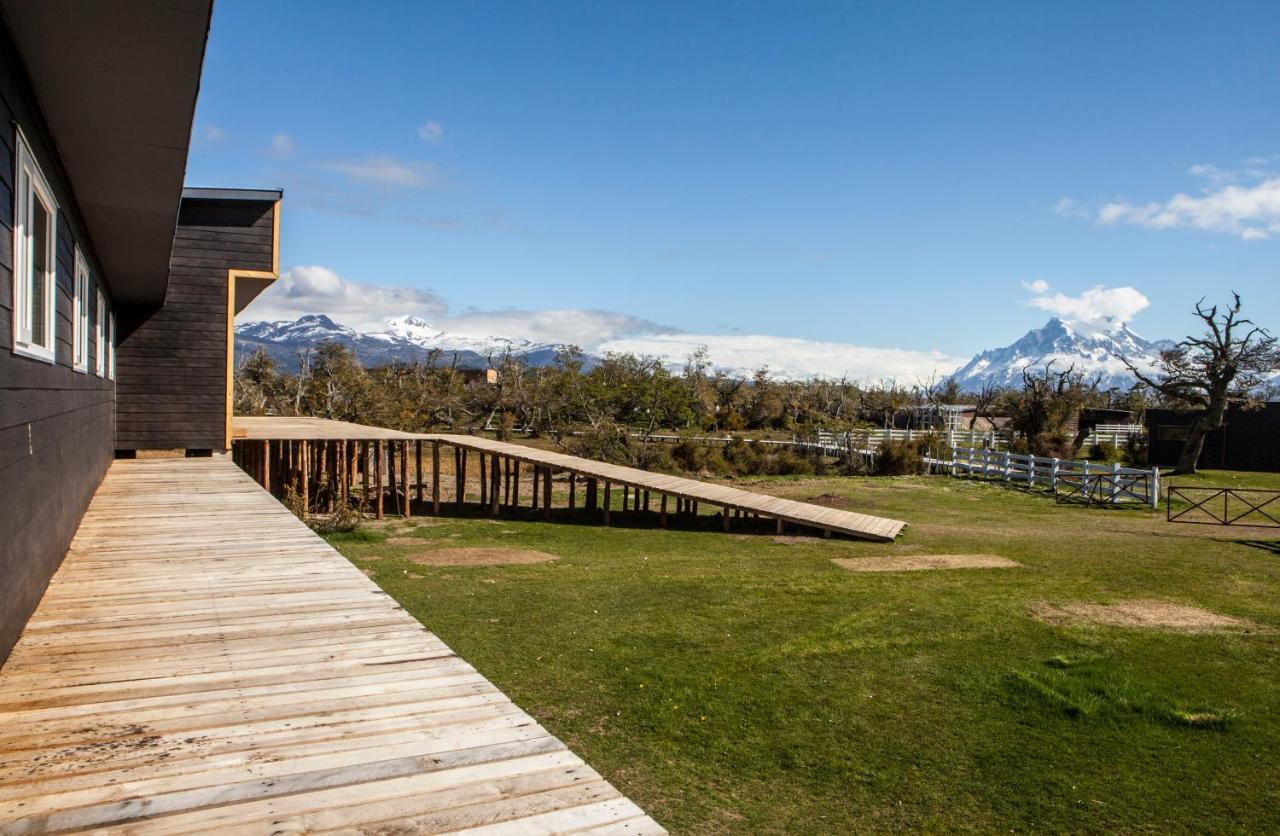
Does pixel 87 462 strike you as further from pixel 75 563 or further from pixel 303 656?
pixel 303 656

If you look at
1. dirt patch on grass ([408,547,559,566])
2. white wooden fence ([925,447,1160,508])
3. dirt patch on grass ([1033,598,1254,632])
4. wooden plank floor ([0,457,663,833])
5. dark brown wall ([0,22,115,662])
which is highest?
dark brown wall ([0,22,115,662])

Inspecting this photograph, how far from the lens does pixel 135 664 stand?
3166 mm

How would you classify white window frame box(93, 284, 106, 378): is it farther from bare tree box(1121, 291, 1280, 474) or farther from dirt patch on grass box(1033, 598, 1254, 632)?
bare tree box(1121, 291, 1280, 474)

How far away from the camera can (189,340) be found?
12.4m

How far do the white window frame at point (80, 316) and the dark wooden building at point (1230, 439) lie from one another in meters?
33.4

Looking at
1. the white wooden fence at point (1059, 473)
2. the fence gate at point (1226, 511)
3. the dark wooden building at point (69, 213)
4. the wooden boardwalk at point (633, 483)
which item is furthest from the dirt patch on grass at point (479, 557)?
the white wooden fence at point (1059, 473)

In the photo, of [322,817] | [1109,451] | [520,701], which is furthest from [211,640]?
[1109,451]

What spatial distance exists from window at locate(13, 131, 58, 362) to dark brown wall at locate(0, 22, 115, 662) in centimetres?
9

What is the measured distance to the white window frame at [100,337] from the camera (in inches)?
338

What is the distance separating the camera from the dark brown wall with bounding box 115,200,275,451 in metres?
12.1

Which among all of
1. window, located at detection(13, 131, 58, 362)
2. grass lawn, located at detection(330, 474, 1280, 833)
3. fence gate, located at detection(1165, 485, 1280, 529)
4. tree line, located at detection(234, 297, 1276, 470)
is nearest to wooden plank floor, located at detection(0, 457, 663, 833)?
window, located at detection(13, 131, 58, 362)

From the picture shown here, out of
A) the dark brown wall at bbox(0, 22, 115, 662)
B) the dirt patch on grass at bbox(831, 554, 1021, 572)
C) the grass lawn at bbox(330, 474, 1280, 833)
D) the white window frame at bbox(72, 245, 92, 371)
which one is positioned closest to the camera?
the dark brown wall at bbox(0, 22, 115, 662)

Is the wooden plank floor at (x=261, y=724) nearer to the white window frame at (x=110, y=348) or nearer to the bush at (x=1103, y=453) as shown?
the white window frame at (x=110, y=348)

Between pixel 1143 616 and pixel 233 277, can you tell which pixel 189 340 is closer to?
pixel 233 277
